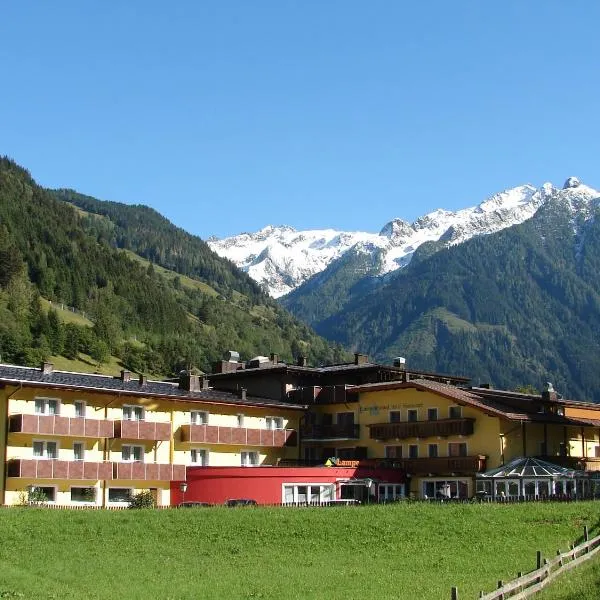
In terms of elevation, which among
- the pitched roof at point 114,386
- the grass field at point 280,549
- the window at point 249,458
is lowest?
the grass field at point 280,549

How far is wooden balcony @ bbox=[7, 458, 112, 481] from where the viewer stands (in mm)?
70375

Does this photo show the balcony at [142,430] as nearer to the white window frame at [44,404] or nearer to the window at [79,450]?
the window at [79,450]

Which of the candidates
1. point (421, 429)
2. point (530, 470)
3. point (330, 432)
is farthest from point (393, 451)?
point (530, 470)

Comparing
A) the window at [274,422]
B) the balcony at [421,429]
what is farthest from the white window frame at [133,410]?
the balcony at [421,429]

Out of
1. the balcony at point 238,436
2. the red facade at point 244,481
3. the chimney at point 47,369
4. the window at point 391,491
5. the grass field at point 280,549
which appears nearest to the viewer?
the grass field at point 280,549

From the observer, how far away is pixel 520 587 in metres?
36.0

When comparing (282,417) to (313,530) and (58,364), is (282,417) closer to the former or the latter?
(313,530)

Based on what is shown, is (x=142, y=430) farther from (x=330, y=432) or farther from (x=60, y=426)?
(x=330, y=432)

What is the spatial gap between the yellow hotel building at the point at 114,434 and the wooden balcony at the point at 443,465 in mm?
11091

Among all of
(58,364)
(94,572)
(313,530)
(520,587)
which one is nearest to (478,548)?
(313,530)

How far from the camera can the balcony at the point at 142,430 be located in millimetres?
76375

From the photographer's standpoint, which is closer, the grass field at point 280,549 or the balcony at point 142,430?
the grass field at point 280,549

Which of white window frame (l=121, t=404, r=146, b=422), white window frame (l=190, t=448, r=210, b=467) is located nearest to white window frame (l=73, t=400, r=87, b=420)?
white window frame (l=121, t=404, r=146, b=422)

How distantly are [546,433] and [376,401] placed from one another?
13983 millimetres
